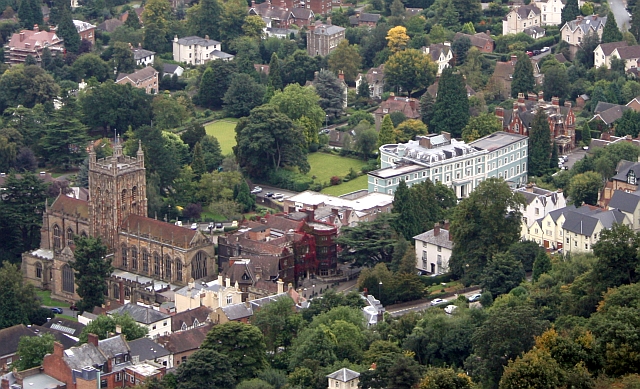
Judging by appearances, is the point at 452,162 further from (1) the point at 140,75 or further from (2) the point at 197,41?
(2) the point at 197,41

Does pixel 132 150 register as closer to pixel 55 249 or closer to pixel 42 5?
pixel 55 249

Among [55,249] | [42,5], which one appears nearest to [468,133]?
[55,249]

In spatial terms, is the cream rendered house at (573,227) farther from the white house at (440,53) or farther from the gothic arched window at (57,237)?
the white house at (440,53)

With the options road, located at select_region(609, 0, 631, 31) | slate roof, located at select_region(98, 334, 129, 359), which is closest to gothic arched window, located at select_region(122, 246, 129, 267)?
slate roof, located at select_region(98, 334, 129, 359)

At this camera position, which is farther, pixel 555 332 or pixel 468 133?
pixel 468 133

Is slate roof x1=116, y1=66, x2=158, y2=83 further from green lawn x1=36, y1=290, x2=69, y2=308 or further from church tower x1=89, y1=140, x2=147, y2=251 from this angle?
green lawn x1=36, y1=290, x2=69, y2=308

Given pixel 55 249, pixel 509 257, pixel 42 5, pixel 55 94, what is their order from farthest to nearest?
1. pixel 42 5
2. pixel 55 94
3. pixel 55 249
4. pixel 509 257

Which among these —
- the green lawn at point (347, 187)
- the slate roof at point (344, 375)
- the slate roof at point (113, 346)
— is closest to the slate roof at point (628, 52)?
the green lawn at point (347, 187)
